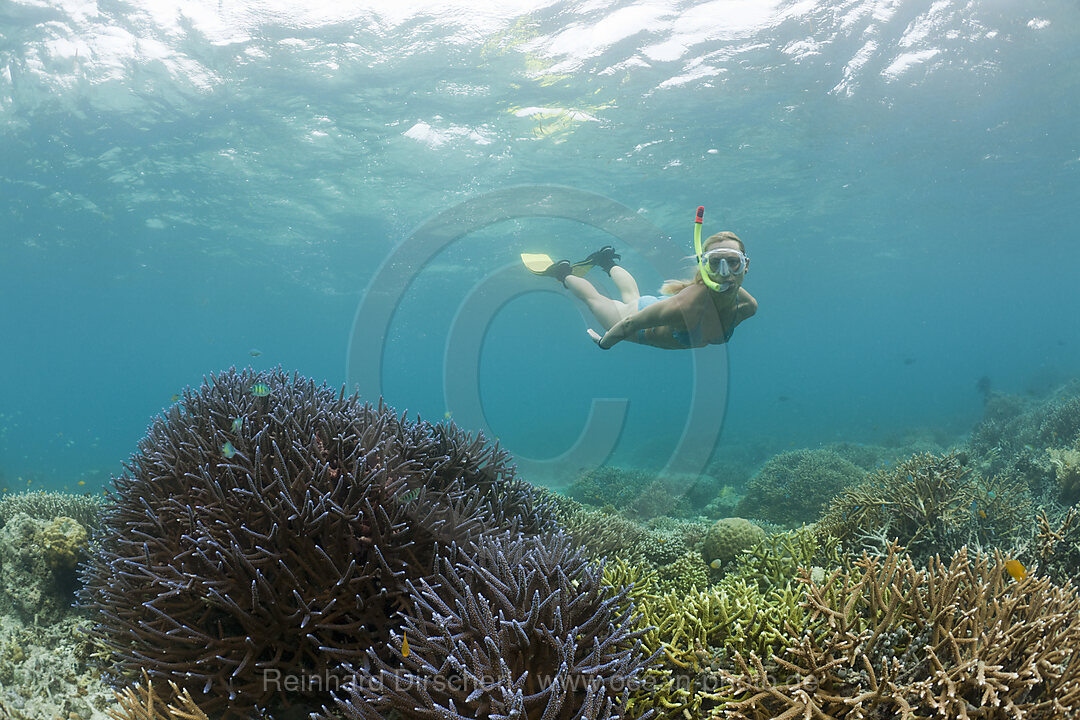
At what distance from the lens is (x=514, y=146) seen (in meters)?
22.1

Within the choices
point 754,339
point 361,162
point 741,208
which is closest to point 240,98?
point 361,162

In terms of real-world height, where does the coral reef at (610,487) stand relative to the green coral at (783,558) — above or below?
above

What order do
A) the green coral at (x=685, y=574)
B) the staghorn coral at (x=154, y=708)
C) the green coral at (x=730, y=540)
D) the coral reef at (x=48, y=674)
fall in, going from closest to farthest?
the staghorn coral at (x=154, y=708), the coral reef at (x=48, y=674), the green coral at (x=685, y=574), the green coral at (x=730, y=540)

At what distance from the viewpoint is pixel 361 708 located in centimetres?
253

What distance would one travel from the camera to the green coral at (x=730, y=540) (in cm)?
624

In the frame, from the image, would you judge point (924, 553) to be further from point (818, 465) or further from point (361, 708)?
point (818, 465)

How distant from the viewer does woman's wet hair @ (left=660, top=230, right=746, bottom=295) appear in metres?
6.06

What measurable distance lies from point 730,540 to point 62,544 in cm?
774

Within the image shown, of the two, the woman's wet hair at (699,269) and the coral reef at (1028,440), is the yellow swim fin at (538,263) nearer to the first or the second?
the woman's wet hair at (699,269)

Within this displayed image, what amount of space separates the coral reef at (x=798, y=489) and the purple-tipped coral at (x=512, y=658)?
386 inches

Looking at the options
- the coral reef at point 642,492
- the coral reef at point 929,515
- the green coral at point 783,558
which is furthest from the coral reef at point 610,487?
the green coral at point 783,558

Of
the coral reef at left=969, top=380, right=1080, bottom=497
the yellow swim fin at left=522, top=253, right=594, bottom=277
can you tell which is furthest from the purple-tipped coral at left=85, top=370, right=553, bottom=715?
the coral reef at left=969, top=380, right=1080, bottom=497

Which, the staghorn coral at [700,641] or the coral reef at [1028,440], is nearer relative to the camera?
the staghorn coral at [700,641]

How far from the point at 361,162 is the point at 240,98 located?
18.4ft
